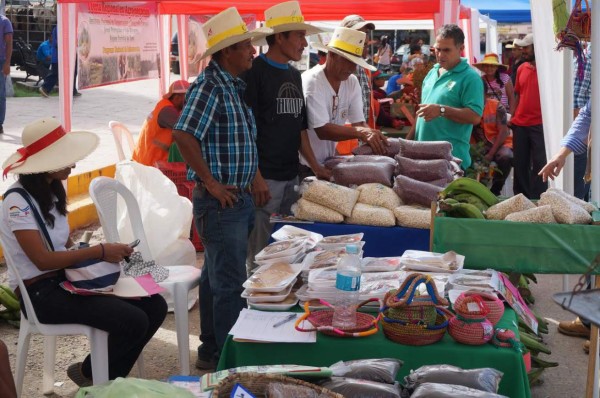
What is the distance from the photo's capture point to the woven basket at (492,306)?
9.92ft

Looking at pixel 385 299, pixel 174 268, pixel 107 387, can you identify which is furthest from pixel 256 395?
pixel 174 268


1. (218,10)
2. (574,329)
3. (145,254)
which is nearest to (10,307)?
(145,254)

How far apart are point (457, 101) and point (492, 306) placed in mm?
3160

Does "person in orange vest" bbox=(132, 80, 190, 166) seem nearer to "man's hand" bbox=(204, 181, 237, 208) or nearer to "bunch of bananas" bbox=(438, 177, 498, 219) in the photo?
"man's hand" bbox=(204, 181, 237, 208)

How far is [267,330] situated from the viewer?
9.92 ft

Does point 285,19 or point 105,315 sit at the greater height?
point 285,19

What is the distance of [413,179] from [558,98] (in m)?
1.90

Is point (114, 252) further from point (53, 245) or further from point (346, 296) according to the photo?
point (346, 296)

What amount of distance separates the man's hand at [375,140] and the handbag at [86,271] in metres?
2.12

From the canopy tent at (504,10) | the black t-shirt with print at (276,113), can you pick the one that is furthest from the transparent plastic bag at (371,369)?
the canopy tent at (504,10)

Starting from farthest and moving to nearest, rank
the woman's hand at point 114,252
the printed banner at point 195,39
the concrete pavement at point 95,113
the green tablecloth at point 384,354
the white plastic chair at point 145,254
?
the printed banner at point 195,39, the concrete pavement at point 95,113, the white plastic chair at point 145,254, the woman's hand at point 114,252, the green tablecloth at point 384,354

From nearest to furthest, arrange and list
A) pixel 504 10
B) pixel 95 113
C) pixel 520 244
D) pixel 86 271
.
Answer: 1. pixel 86 271
2. pixel 520 244
3. pixel 95 113
4. pixel 504 10

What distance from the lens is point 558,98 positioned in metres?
6.10

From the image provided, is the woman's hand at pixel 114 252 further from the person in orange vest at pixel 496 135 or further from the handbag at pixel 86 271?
the person in orange vest at pixel 496 135
